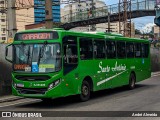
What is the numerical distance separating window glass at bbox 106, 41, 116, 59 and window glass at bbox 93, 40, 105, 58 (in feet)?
1.51

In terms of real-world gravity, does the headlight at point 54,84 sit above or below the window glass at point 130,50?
below

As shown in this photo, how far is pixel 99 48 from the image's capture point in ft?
53.0

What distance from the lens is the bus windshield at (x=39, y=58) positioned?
13.2 metres

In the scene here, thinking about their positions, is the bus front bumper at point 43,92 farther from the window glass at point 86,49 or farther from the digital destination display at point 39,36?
the window glass at point 86,49

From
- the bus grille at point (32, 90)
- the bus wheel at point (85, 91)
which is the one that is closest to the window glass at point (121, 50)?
the bus wheel at point (85, 91)

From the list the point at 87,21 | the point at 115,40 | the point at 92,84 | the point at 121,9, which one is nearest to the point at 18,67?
the point at 92,84

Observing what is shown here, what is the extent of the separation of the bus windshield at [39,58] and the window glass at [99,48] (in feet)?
9.53

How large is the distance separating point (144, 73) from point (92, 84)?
7130 mm

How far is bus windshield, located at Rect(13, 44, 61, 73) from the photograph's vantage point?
43.2 ft

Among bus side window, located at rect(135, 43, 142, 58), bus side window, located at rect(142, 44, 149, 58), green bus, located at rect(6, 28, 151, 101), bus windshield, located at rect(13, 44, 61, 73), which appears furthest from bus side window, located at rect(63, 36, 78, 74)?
bus side window, located at rect(142, 44, 149, 58)

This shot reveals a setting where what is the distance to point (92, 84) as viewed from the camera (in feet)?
50.6

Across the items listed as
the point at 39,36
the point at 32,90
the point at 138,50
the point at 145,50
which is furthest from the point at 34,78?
the point at 145,50

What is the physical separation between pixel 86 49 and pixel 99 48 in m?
1.29

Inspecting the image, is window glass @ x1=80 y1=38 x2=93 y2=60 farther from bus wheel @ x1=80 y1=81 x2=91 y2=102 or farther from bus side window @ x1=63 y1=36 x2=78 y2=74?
bus wheel @ x1=80 y1=81 x2=91 y2=102
